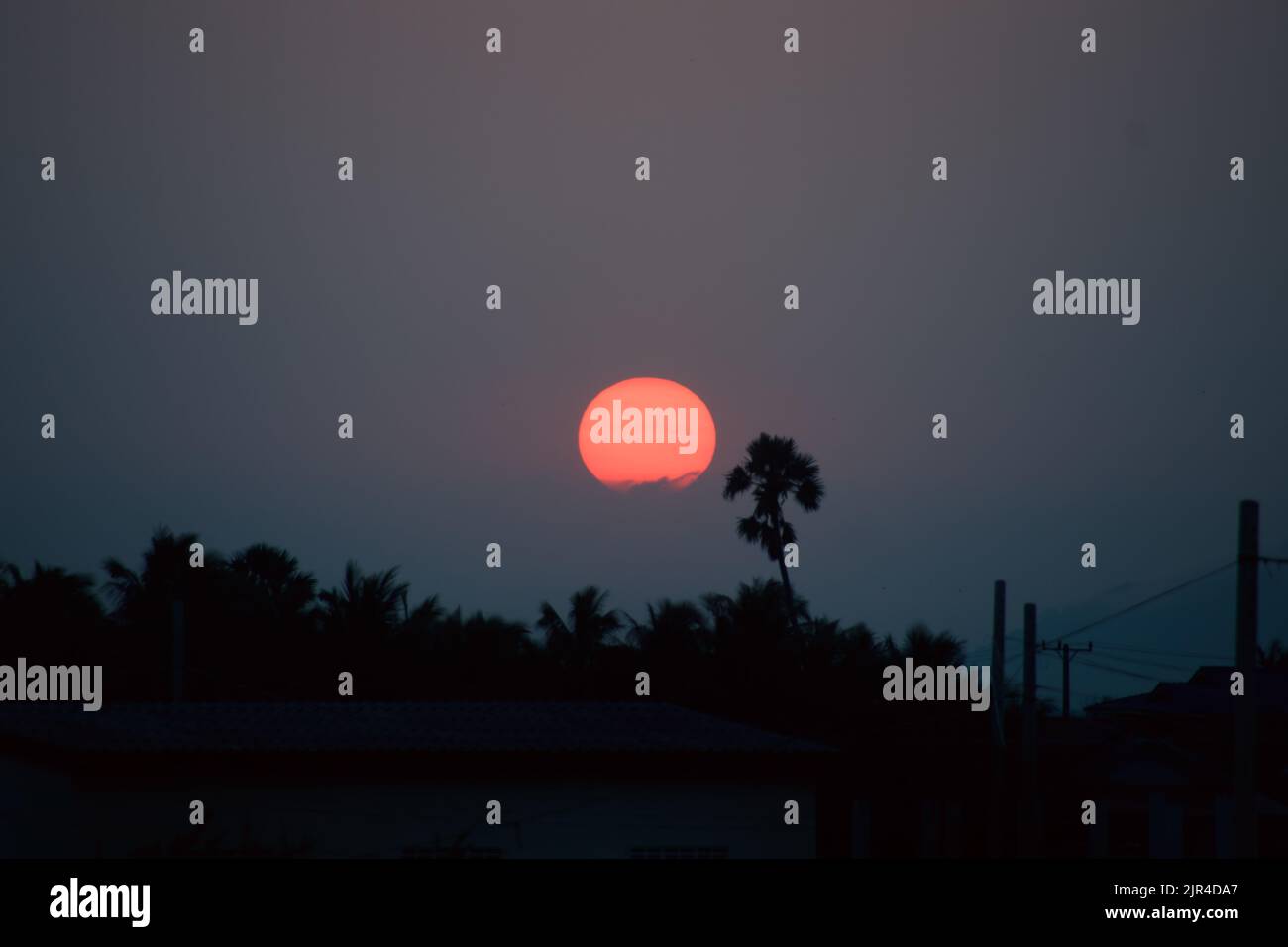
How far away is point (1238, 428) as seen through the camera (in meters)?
23.8

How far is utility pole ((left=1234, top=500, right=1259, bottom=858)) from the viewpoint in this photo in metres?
17.6

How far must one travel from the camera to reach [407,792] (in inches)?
834

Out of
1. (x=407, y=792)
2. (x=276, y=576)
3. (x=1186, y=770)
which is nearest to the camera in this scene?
(x=407, y=792)

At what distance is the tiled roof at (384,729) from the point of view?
69.1 ft

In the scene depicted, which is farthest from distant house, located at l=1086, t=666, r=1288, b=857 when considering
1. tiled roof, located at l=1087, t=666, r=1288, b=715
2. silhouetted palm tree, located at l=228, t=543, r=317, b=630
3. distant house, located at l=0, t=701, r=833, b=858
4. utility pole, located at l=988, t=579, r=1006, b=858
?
silhouetted palm tree, located at l=228, t=543, r=317, b=630

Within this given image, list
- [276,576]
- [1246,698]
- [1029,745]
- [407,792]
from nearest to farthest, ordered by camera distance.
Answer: [1246,698] → [407,792] → [1029,745] → [276,576]

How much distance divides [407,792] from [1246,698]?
11.4 meters

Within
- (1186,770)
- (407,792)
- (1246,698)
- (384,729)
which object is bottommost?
(1186,770)

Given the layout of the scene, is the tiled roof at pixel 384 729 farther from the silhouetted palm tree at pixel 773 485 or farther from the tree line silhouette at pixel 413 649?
the silhouetted palm tree at pixel 773 485

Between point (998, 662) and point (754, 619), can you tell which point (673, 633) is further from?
point (998, 662)

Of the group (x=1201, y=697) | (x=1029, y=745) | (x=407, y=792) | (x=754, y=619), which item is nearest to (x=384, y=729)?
(x=407, y=792)
